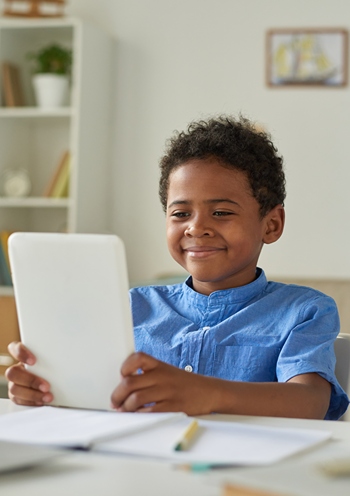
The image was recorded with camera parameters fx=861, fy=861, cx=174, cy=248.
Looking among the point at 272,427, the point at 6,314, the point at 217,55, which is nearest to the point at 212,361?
the point at 272,427

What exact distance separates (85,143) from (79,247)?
115 inches

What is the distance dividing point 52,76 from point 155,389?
3.06m

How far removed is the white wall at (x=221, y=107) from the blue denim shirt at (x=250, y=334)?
90.0 inches

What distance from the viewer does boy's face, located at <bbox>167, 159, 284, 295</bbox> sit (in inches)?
58.6


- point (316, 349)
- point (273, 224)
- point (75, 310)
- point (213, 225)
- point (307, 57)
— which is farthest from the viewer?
point (307, 57)

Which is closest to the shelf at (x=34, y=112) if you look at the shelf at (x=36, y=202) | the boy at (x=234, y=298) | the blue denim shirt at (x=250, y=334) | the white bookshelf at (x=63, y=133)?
the white bookshelf at (x=63, y=133)

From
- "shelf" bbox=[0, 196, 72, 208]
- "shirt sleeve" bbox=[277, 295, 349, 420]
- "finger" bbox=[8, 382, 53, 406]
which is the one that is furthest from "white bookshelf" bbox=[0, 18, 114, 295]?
"finger" bbox=[8, 382, 53, 406]

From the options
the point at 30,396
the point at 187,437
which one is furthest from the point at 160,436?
the point at 30,396

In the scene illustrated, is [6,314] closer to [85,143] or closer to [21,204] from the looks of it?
[21,204]

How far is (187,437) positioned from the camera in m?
0.85

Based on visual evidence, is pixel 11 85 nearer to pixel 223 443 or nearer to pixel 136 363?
pixel 136 363

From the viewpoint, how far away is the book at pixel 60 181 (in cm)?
392

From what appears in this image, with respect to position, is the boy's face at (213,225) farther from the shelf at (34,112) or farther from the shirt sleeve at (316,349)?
the shelf at (34,112)

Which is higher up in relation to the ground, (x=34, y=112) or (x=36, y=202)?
(x=34, y=112)
